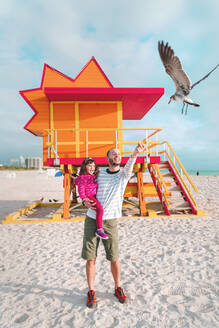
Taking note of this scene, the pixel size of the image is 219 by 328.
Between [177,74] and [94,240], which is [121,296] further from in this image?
[177,74]

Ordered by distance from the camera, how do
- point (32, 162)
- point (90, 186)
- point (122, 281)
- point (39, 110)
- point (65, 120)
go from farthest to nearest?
point (32, 162), point (39, 110), point (65, 120), point (122, 281), point (90, 186)

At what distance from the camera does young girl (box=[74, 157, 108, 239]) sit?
2645 mm

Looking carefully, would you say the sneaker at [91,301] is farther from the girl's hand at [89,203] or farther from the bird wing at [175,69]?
the bird wing at [175,69]

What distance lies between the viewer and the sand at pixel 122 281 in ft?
8.98

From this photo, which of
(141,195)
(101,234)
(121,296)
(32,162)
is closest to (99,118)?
(141,195)

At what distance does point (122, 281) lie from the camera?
3.66 m

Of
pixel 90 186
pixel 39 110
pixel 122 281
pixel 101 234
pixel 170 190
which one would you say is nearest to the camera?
pixel 101 234

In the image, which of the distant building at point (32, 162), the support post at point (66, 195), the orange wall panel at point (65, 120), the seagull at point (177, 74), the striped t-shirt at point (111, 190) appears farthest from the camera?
the distant building at point (32, 162)

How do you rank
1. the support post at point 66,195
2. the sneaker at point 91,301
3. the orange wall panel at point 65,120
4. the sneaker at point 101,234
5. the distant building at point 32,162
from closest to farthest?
the sneaker at point 101,234 → the sneaker at point 91,301 → the support post at point 66,195 → the orange wall panel at point 65,120 → the distant building at point 32,162

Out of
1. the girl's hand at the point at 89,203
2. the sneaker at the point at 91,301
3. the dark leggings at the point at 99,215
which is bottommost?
the sneaker at the point at 91,301

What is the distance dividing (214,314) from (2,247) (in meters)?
4.92

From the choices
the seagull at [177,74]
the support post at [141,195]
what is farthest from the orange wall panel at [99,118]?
the seagull at [177,74]

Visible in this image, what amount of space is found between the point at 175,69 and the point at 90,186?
430 centimetres

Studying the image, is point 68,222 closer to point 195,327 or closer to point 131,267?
point 131,267
